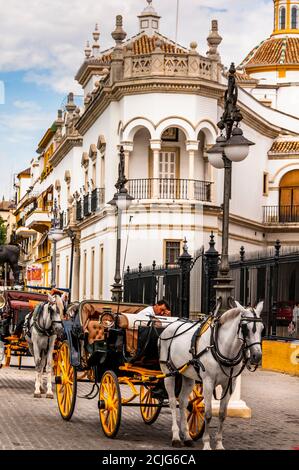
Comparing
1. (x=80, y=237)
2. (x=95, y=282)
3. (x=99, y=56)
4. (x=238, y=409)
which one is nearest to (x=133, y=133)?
(x=95, y=282)

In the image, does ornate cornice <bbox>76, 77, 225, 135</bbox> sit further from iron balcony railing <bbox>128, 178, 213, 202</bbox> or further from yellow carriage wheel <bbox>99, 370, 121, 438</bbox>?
yellow carriage wheel <bbox>99, 370, 121, 438</bbox>

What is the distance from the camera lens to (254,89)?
180ft

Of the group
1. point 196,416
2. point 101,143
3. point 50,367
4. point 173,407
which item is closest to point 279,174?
point 101,143

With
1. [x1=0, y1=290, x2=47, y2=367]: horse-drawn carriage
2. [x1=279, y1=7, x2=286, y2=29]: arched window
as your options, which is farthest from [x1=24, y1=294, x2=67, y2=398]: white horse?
[x1=279, y1=7, x2=286, y2=29]: arched window

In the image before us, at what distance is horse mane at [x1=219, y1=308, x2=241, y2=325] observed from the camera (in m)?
11.4

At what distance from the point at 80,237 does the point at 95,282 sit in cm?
517

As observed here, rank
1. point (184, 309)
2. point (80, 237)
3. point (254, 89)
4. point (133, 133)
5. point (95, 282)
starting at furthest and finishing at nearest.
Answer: point (254, 89) → point (80, 237) → point (95, 282) → point (133, 133) → point (184, 309)

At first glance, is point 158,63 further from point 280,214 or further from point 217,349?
point 217,349

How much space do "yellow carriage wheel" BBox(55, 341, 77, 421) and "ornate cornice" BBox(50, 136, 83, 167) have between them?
36.8m

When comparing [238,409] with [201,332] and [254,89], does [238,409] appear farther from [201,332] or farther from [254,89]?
[254,89]

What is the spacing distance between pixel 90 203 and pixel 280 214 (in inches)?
390

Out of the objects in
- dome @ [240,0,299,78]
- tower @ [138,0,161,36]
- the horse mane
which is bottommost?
the horse mane

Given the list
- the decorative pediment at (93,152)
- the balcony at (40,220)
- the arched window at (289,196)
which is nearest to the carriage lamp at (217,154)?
the decorative pediment at (93,152)

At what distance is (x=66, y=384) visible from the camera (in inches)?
563
